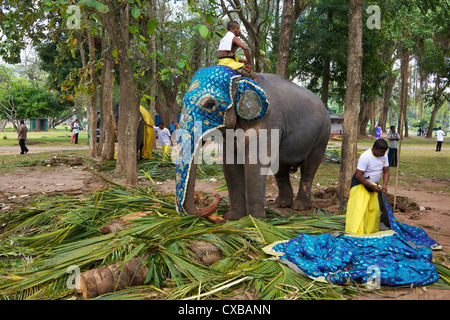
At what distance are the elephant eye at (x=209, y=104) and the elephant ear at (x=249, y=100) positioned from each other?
322mm

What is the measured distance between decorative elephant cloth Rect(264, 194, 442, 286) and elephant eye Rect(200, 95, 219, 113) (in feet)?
5.29

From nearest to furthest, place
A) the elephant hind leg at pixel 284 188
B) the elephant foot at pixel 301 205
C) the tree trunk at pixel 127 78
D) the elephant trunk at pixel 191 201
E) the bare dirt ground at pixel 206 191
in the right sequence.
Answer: the bare dirt ground at pixel 206 191 → the elephant trunk at pixel 191 201 → the elephant foot at pixel 301 205 → the elephant hind leg at pixel 284 188 → the tree trunk at pixel 127 78

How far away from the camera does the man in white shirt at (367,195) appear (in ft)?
13.9

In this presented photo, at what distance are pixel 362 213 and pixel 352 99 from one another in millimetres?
2666

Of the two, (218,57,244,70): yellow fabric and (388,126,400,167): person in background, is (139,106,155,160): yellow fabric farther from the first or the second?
(218,57,244,70): yellow fabric

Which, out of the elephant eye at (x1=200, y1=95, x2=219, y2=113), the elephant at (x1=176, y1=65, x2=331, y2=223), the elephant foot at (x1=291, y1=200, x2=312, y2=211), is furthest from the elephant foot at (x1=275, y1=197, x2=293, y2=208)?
the elephant eye at (x1=200, y1=95, x2=219, y2=113)

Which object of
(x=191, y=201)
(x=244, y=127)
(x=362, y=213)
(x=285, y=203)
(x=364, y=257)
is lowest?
(x=364, y=257)

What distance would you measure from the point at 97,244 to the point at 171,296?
106 cm

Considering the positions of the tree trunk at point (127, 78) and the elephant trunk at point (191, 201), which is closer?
the elephant trunk at point (191, 201)

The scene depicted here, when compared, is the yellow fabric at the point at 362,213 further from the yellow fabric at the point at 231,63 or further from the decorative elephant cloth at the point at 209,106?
the yellow fabric at the point at 231,63

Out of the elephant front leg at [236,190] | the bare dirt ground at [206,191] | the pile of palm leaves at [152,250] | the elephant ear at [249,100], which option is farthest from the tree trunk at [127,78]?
the elephant ear at [249,100]

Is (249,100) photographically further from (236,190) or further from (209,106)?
(236,190)

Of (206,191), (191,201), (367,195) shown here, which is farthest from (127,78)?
(367,195)

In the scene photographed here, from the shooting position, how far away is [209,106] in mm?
4289
